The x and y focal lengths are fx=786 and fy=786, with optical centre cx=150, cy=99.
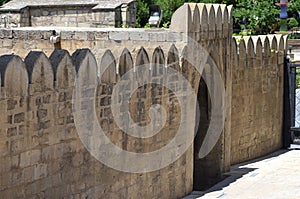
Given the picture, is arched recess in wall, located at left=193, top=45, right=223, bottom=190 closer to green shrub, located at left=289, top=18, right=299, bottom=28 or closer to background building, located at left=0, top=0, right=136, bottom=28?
background building, located at left=0, top=0, right=136, bottom=28

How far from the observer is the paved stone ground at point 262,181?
11.5m

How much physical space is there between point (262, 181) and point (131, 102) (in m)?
3.63

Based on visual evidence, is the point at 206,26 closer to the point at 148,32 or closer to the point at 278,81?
the point at 148,32

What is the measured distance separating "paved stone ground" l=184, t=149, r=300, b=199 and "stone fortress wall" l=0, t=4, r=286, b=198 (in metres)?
0.38

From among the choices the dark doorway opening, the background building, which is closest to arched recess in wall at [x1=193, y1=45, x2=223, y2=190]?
the dark doorway opening


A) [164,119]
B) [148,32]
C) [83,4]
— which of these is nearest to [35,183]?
[164,119]

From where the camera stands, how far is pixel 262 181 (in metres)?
12.6

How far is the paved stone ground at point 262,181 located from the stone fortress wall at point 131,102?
38cm

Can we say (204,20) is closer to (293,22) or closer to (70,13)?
(70,13)

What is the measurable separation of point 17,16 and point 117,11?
2.64 metres

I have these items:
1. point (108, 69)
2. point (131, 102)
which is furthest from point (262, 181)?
point (108, 69)

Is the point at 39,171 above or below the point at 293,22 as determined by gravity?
below

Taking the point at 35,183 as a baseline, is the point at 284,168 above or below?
below

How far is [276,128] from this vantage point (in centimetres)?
1652
